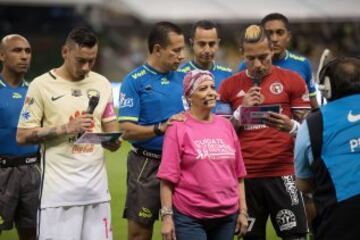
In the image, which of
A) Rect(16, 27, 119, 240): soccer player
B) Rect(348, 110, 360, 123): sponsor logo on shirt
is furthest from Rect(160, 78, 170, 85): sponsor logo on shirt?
Rect(348, 110, 360, 123): sponsor logo on shirt

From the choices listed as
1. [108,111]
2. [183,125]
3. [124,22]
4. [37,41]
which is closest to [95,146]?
[108,111]

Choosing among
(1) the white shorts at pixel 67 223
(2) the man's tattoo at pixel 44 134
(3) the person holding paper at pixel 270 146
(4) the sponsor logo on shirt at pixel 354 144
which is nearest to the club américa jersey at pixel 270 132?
(3) the person holding paper at pixel 270 146

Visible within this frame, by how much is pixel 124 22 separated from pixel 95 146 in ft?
80.8

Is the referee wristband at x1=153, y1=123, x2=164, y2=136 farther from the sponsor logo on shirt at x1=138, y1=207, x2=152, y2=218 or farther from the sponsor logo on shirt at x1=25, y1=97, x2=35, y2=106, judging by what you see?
the sponsor logo on shirt at x1=25, y1=97, x2=35, y2=106

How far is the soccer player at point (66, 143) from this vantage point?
22.2ft

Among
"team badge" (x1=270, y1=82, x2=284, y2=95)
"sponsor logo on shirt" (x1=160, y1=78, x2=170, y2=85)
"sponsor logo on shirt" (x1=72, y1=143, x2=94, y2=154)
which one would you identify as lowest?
"sponsor logo on shirt" (x1=72, y1=143, x2=94, y2=154)

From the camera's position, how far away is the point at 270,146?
24.7ft

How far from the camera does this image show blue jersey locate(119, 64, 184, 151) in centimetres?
753

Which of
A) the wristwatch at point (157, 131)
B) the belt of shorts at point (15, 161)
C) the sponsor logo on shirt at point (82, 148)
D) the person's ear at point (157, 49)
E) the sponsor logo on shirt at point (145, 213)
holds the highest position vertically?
the person's ear at point (157, 49)

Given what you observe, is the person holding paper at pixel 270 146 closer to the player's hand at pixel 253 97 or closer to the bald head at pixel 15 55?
the player's hand at pixel 253 97

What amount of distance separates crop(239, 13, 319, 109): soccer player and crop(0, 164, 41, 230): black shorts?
7.88 ft

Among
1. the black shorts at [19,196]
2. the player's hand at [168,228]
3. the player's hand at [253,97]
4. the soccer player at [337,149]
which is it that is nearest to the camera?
the soccer player at [337,149]

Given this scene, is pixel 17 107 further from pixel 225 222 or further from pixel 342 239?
pixel 342 239

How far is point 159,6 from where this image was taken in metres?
29.2
